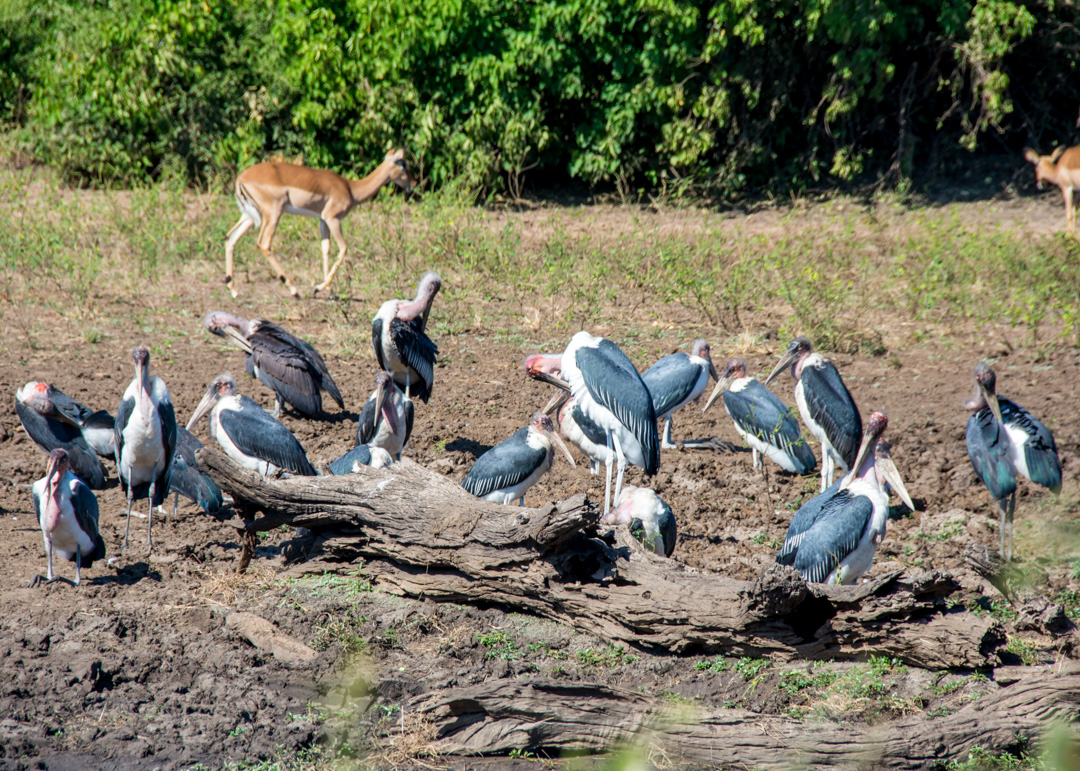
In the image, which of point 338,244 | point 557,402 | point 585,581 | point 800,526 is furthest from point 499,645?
point 338,244

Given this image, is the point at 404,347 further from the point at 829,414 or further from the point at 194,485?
the point at 829,414

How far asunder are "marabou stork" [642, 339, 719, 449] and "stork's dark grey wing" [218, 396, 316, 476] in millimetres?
2159

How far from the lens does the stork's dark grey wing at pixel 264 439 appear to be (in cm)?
570

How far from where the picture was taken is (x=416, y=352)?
6.93 m

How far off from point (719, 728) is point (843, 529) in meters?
1.43

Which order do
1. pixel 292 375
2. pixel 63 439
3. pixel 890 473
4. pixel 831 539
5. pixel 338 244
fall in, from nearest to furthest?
pixel 831 539 < pixel 890 473 < pixel 63 439 < pixel 292 375 < pixel 338 244

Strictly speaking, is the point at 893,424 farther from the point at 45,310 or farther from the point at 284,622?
the point at 45,310

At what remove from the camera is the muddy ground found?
355 cm

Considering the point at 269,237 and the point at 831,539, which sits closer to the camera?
the point at 831,539

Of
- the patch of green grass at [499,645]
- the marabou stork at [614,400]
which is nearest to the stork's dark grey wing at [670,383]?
the marabou stork at [614,400]

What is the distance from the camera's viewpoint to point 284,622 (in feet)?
14.1

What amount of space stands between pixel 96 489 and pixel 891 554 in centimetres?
435

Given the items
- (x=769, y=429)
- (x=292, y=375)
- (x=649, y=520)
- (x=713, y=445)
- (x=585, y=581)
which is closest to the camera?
(x=585, y=581)

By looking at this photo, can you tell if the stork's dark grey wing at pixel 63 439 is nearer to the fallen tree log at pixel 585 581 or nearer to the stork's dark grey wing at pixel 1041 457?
the fallen tree log at pixel 585 581
